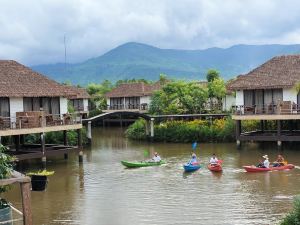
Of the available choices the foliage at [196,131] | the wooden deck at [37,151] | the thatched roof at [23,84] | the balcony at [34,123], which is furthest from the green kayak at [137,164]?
the foliage at [196,131]

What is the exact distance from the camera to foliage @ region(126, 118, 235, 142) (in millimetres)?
47531

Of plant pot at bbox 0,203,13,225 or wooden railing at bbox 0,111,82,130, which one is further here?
wooden railing at bbox 0,111,82,130

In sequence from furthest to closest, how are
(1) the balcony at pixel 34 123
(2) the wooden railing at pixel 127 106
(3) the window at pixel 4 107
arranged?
(2) the wooden railing at pixel 127 106 → (3) the window at pixel 4 107 → (1) the balcony at pixel 34 123

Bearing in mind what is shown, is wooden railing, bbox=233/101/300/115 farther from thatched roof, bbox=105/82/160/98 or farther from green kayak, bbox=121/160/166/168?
thatched roof, bbox=105/82/160/98

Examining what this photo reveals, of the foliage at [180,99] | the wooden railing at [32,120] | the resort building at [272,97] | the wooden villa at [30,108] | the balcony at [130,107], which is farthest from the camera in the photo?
the balcony at [130,107]

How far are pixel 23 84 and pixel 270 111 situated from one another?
18.1 m

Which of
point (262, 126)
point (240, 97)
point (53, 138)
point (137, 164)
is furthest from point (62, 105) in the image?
point (262, 126)

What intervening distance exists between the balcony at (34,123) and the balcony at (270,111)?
41.2 ft

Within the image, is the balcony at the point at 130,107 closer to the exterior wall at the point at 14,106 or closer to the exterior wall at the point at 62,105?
the exterior wall at the point at 62,105

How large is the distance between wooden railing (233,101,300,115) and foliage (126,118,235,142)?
5.41m

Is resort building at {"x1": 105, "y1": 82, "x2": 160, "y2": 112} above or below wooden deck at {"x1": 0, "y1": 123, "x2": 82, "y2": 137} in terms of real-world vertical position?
above

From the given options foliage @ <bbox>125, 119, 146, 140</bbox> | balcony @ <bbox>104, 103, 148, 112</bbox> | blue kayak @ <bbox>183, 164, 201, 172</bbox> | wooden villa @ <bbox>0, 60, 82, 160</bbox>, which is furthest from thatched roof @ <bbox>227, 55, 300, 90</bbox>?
balcony @ <bbox>104, 103, 148, 112</bbox>

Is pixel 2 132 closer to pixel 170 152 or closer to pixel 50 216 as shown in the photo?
pixel 50 216

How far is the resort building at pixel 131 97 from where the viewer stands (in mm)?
74188
